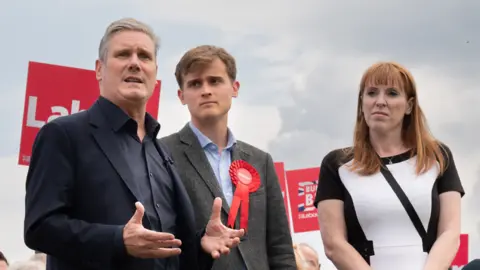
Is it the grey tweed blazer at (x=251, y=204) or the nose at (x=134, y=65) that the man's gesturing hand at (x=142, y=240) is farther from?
the grey tweed blazer at (x=251, y=204)

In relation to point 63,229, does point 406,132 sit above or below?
above

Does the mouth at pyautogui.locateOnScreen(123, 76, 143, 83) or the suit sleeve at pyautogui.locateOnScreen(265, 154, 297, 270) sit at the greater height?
the mouth at pyautogui.locateOnScreen(123, 76, 143, 83)

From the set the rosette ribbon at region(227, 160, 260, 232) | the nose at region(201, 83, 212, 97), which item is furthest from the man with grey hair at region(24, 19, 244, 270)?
the nose at region(201, 83, 212, 97)

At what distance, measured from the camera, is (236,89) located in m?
3.92

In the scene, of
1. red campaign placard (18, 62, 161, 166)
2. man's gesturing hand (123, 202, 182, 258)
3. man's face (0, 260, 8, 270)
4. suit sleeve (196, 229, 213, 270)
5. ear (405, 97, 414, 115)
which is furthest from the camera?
man's face (0, 260, 8, 270)

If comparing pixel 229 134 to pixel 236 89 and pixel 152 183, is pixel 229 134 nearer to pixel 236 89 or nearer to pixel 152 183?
pixel 236 89

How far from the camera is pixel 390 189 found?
360cm

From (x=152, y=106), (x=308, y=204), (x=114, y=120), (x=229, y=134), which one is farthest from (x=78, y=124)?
(x=308, y=204)

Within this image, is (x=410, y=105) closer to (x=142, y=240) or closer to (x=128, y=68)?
(x=128, y=68)

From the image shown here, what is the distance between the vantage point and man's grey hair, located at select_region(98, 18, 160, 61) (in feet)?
9.71

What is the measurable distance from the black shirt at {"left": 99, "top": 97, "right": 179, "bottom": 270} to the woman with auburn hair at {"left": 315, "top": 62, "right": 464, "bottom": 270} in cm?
105

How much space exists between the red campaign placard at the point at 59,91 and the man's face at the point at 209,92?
287 cm

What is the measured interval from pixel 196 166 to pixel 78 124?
92 cm

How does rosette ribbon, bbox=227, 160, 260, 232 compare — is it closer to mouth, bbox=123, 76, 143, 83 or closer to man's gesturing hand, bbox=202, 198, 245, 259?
man's gesturing hand, bbox=202, 198, 245, 259
